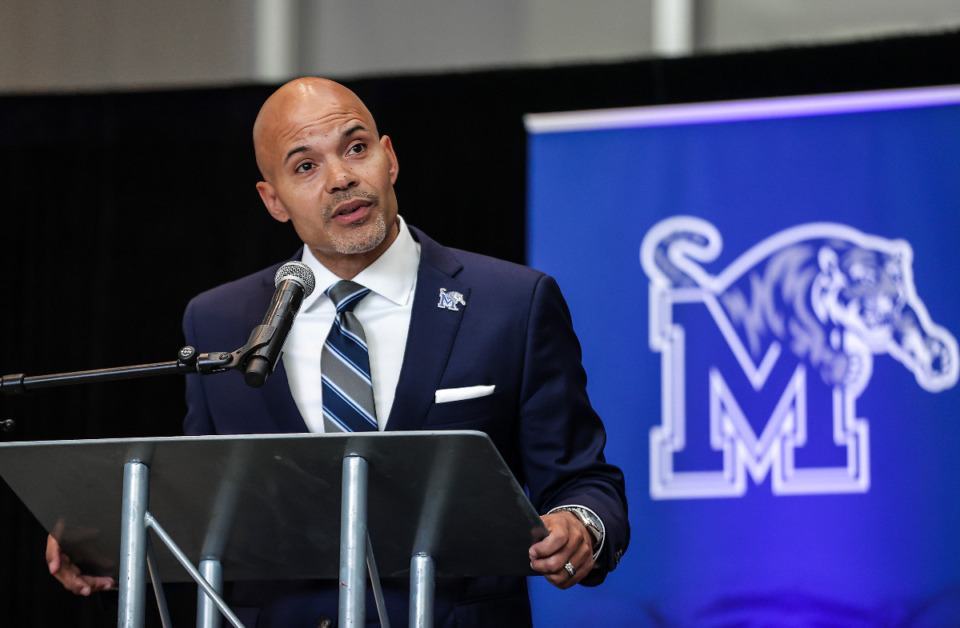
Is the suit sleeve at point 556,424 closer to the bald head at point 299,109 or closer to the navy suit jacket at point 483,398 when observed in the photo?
the navy suit jacket at point 483,398

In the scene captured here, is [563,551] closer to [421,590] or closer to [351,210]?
[421,590]

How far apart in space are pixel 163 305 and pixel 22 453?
3.25 m

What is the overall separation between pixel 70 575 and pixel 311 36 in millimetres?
3729

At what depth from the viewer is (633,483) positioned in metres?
4.00

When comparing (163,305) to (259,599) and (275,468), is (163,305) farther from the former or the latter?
(275,468)

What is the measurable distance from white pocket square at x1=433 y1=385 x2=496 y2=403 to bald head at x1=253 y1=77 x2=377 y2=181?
0.59 metres

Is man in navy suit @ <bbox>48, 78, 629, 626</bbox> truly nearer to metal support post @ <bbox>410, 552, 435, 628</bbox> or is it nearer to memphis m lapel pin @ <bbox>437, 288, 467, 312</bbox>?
memphis m lapel pin @ <bbox>437, 288, 467, 312</bbox>

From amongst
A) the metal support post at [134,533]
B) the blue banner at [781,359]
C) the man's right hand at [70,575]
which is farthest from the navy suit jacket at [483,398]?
the blue banner at [781,359]

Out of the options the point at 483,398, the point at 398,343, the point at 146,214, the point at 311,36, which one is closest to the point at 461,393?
the point at 483,398

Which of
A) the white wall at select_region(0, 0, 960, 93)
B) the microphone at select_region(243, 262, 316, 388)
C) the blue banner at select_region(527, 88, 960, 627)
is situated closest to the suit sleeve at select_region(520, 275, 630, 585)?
the microphone at select_region(243, 262, 316, 388)

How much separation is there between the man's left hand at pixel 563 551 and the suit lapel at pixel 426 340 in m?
0.45

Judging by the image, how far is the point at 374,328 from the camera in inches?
91.4

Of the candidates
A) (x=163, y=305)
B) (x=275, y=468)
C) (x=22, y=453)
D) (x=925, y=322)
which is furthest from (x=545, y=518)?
(x=163, y=305)

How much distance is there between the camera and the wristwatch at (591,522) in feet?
6.15
